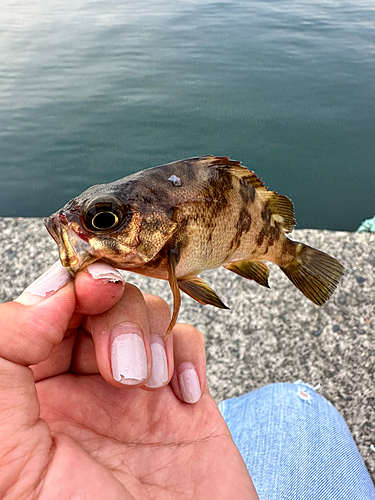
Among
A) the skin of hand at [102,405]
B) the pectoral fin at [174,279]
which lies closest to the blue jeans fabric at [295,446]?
the skin of hand at [102,405]

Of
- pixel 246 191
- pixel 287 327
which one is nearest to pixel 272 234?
pixel 246 191

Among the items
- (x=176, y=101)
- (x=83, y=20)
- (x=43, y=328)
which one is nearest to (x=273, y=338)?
(x=43, y=328)

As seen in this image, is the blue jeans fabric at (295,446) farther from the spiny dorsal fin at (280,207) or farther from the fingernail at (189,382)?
the spiny dorsal fin at (280,207)

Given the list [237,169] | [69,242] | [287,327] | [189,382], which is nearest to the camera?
[69,242]

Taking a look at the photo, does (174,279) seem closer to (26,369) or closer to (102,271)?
(102,271)

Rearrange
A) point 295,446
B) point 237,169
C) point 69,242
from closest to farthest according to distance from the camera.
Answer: point 69,242
point 237,169
point 295,446

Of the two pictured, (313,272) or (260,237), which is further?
(313,272)

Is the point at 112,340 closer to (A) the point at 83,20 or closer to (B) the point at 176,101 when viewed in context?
(B) the point at 176,101
